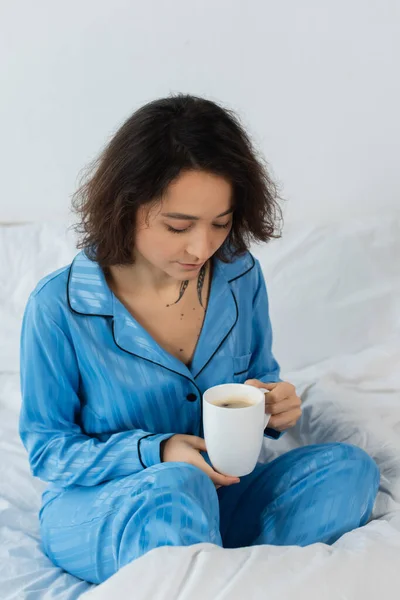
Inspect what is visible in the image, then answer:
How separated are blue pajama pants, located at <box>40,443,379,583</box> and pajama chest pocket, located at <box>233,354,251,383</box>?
0.15 m

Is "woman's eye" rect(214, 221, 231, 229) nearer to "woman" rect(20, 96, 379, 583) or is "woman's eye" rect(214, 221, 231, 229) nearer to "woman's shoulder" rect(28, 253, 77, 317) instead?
"woman" rect(20, 96, 379, 583)

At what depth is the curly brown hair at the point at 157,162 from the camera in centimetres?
98

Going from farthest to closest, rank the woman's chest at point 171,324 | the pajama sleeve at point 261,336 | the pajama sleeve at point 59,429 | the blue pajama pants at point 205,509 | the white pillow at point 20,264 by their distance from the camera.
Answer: the white pillow at point 20,264
the pajama sleeve at point 261,336
the woman's chest at point 171,324
the pajama sleeve at point 59,429
the blue pajama pants at point 205,509

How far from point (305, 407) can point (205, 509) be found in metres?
0.52

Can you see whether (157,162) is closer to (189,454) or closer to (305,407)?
(189,454)

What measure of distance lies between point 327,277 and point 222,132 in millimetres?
781

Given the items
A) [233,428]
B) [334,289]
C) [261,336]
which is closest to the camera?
[233,428]

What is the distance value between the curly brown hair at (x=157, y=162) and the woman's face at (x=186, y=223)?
0.01 m

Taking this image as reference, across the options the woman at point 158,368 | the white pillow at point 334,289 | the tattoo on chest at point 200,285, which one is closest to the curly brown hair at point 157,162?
the woman at point 158,368

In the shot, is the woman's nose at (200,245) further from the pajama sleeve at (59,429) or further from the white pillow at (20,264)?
the white pillow at (20,264)

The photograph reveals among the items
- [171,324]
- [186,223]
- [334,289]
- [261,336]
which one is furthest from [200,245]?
[334,289]

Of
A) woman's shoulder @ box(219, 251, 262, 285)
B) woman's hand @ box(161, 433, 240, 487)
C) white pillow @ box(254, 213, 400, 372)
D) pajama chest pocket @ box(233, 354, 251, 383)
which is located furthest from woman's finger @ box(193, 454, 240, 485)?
white pillow @ box(254, 213, 400, 372)

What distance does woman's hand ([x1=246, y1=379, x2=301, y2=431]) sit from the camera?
108 cm

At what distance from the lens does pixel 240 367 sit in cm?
122
